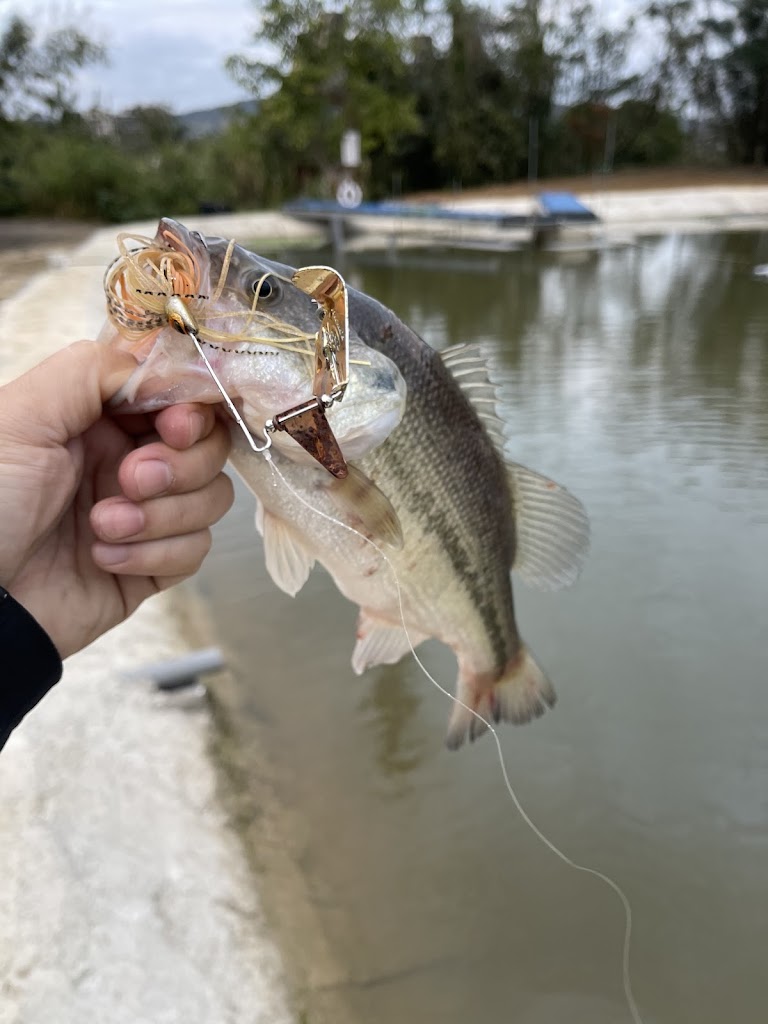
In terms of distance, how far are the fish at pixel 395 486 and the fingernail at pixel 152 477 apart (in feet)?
0.33

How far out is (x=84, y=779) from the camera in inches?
88.8

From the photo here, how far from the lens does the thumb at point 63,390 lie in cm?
123

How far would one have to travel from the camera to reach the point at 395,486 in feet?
4.85

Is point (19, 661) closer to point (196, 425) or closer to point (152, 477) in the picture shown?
point (152, 477)

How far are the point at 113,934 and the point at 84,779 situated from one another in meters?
0.57

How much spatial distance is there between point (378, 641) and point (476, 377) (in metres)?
0.68

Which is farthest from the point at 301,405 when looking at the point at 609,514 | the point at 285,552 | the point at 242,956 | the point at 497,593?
the point at 609,514

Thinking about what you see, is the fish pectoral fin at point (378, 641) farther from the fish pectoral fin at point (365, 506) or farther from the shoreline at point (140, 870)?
the shoreline at point (140, 870)

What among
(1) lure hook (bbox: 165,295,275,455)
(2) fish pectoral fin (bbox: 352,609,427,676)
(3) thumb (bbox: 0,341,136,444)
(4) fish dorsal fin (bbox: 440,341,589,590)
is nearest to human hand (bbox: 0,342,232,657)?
(3) thumb (bbox: 0,341,136,444)

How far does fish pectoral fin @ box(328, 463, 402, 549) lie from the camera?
1.36 meters

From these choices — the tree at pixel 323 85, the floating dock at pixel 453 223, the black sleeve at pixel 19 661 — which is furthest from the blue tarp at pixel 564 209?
the black sleeve at pixel 19 661

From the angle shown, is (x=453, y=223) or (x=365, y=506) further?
(x=453, y=223)

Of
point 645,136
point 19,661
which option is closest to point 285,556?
point 19,661

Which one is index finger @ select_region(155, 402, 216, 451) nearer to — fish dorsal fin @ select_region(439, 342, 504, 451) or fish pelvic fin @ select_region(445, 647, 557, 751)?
fish dorsal fin @ select_region(439, 342, 504, 451)
